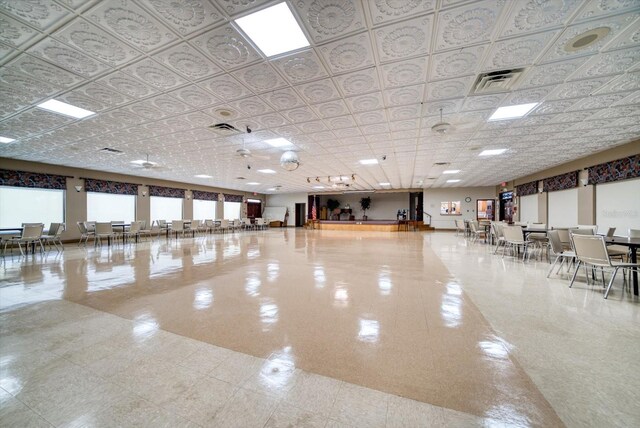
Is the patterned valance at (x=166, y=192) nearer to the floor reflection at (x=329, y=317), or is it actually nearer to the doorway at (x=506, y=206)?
the floor reflection at (x=329, y=317)

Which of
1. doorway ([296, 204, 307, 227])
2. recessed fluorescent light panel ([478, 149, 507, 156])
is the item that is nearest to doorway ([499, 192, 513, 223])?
recessed fluorescent light panel ([478, 149, 507, 156])

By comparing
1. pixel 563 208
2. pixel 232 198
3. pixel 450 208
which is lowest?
pixel 563 208

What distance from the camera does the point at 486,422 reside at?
49.7 inches

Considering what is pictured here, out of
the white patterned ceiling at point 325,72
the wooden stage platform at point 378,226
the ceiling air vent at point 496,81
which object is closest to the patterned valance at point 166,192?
the white patterned ceiling at point 325,72

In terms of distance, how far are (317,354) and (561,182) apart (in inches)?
477

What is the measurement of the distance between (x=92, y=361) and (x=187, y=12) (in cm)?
306

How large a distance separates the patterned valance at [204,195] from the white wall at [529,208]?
58.1 feet

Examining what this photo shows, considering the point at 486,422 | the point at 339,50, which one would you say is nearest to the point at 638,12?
the point at 339,50

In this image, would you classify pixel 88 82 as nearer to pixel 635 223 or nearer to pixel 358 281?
pixel 358 281

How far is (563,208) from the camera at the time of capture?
30.7 feet

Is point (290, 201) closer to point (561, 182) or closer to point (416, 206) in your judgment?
point (416, 206)

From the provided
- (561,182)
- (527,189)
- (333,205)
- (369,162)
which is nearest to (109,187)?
(369,162)

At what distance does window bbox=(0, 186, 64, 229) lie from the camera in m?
8.50

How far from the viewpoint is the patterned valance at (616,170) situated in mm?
6277
